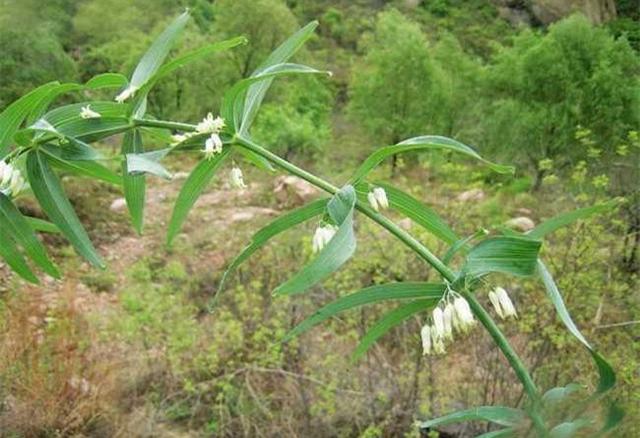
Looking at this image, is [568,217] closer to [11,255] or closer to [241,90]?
[241,90]

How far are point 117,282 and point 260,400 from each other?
278cm

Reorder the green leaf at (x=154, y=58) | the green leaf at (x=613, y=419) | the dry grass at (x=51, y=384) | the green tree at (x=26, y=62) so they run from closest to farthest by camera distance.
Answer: the green leaf at (x=613, y=419)
the green leaf at (x=154, y=58)
the dry grass at (x=51, y=384)
the green tree at (x=26, y=62)

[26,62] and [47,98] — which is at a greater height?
[47,98]

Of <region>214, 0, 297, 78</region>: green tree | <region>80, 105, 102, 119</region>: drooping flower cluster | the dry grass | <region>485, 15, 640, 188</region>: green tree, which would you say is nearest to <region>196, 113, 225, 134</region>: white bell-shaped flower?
<region>80, 105, 102, 119</region>: drooping flower cluster

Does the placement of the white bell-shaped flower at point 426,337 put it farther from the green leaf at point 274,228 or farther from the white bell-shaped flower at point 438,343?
the green leaf at point 274,228

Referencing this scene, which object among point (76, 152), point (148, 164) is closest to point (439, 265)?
point (148, 164)

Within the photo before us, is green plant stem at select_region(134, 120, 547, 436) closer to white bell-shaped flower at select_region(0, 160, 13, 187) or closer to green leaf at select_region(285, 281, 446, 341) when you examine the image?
green leaf at select_region(285, 281, 446, 341)

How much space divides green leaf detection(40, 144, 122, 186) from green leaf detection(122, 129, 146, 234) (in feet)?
0.16

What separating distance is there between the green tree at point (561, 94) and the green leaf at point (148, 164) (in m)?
4.36

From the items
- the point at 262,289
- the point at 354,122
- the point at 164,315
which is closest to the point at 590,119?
the point at 262,289

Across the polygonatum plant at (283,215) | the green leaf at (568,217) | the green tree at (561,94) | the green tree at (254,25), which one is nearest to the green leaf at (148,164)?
the polygonatum plant at (283,215)

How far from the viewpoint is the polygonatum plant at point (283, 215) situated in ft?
1.76

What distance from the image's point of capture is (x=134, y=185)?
687mm

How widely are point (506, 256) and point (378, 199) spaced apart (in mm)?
159
